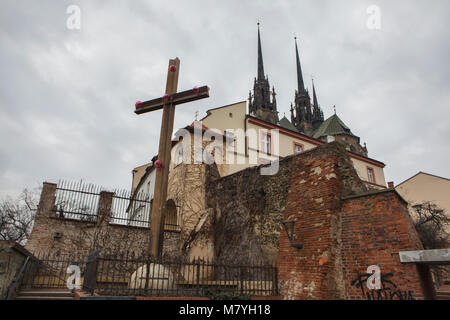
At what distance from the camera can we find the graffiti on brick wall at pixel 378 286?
5914mm

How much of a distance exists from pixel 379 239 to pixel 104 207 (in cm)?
1012

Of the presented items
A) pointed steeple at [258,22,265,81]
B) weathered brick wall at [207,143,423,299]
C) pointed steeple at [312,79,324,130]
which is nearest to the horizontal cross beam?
weathered brick wall at [207,143,423,299]

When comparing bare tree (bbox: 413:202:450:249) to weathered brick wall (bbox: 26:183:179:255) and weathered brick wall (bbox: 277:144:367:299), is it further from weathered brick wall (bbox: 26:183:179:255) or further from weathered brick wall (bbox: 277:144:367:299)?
weathered brick wall (bbox: 26:183:179:255)

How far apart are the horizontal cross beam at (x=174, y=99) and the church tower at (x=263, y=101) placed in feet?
127

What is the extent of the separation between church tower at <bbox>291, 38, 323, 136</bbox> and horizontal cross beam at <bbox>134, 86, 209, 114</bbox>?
47.8 metres

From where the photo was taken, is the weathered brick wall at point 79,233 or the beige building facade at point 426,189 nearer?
Answer: the weathered brick wall at point 79,233

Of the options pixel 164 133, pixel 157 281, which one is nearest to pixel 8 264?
pixel 157 281

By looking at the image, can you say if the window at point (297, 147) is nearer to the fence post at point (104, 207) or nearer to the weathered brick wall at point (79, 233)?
the weathered brick wall at point (79, 233)

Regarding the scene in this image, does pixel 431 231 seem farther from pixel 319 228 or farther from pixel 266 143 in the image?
pixel 319 228

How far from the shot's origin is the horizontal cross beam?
28.2 ft

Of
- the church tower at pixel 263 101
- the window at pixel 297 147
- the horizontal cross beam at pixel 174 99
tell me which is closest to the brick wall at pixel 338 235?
the horizontal cross beam at pixel 174 99
